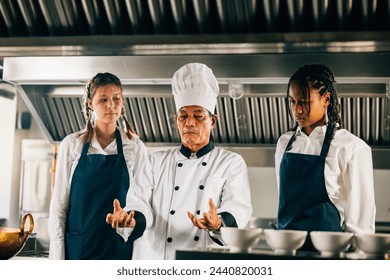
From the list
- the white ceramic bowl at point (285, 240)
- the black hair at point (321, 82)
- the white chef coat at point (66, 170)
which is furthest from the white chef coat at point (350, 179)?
the white chef coat at point (66, 170)

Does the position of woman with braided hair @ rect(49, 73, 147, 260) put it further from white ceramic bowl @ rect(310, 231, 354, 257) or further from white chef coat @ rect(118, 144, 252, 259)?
white ceramic bowl @ rect(310, 231, 354, 257)

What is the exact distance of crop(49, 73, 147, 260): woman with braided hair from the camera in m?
2.68

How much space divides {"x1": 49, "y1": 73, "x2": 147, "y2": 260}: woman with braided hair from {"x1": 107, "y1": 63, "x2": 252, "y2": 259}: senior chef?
0.28ft

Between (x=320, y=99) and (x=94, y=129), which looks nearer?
(x=320, y=99)

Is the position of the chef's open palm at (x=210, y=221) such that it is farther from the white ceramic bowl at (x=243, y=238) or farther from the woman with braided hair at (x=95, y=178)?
the woman with braided hair at (x=95, y=178)

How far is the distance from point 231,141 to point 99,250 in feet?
2.68

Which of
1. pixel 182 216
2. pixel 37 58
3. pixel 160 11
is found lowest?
pixel 182 216

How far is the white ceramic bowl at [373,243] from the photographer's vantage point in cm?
202

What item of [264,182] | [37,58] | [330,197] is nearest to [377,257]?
[330,197]

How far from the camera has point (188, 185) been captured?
2604 millimetres

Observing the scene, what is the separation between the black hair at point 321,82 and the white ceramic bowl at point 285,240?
0.74m

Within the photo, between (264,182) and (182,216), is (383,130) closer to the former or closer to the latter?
(264,182)

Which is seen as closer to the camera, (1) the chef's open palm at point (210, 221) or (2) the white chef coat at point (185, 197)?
(1) the chef's open palm at point (210, 221)

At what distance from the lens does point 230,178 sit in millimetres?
2598
